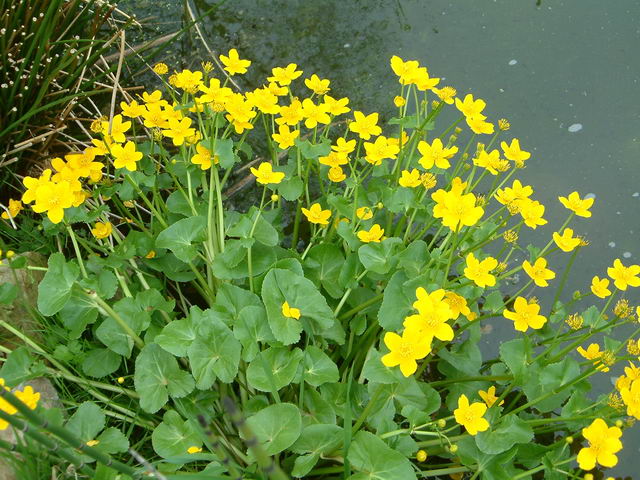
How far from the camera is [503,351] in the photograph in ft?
4.99

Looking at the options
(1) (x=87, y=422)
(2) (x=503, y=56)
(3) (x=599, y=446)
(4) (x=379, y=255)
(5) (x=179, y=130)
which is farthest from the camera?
(2) (x=503, y=56)

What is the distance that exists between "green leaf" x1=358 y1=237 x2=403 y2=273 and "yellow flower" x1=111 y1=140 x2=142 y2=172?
23.3 inches

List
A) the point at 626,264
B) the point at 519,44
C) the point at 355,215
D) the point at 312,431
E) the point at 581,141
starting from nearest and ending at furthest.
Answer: the point at 312,431, the point at 355,215, the point at 626,264, the point at 581,141, the point at 519,44

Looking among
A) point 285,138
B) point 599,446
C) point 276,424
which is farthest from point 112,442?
point 599,446

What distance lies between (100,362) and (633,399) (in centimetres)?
120

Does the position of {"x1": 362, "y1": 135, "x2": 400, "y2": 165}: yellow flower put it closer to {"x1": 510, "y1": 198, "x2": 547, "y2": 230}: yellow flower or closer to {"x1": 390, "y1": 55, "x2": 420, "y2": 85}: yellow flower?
{"x1": 390, "y1": 55, "x2": 420, "y2": 85}: yellow flower

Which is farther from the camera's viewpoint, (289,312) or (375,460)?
(289,312)

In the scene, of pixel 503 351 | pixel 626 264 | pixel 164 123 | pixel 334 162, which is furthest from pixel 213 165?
pixel 626 264

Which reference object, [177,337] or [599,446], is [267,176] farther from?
[599,446]

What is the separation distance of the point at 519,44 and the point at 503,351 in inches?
59.9

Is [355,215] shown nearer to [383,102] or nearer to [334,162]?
[334,162]

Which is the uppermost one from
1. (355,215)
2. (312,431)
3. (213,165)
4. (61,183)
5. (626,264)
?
(61,183)

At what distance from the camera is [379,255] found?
5.33 feet

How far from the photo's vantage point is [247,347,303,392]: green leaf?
1501 millimetres
